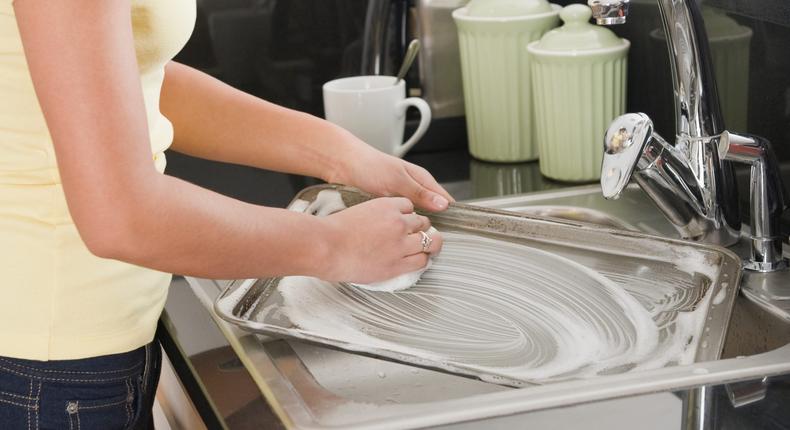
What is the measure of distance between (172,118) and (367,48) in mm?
492

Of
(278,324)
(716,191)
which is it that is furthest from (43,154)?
(716,191)

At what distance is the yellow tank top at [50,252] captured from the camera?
0.87 metres

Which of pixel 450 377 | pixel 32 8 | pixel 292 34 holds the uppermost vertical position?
pixel 32 8

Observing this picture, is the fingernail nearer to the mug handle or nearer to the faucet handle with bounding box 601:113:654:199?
the faucet handle with bounding box 601:113:654:199

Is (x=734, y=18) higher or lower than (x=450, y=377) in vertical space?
higher

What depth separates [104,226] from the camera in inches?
29.9

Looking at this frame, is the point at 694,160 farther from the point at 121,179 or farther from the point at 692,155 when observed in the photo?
the point at 121,179

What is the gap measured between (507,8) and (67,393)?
2.92 ft

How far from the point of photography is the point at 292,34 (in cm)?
161

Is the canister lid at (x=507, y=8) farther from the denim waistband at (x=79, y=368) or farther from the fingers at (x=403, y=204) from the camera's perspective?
the denim waistband at (x=79, y=368)

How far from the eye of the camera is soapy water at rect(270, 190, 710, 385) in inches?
35.7

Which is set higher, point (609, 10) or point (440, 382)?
point (609, 10)

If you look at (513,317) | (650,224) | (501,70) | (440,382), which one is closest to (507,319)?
(513,317)

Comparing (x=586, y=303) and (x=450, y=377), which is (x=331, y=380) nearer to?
(x=450, y=377)
